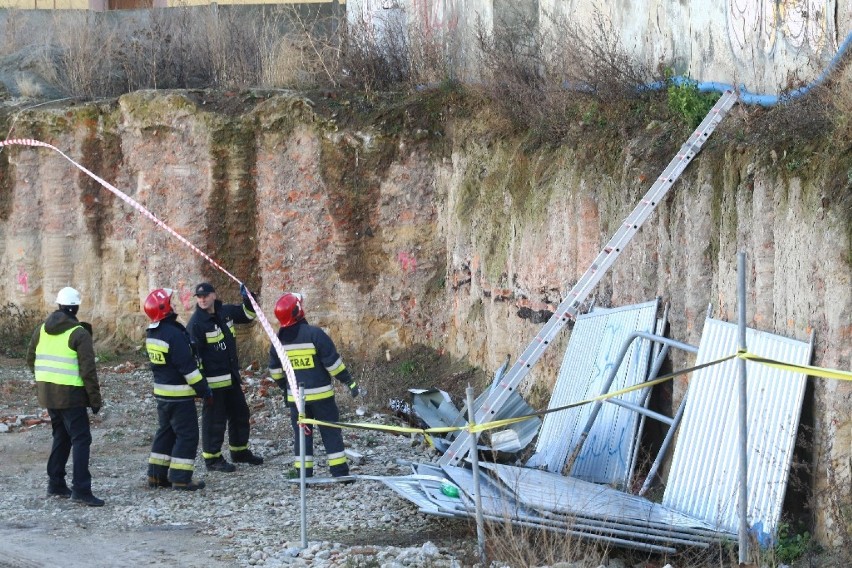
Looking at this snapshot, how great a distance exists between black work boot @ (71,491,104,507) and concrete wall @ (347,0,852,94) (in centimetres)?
661

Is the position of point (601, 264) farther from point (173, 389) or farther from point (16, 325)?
point (16, 325)

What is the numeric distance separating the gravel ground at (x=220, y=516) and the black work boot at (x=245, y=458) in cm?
10

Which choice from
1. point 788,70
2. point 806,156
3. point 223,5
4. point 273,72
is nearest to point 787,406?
point 806,156

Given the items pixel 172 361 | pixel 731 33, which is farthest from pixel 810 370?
pixel 172 361

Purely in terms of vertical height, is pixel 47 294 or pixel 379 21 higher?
pixel 379 21

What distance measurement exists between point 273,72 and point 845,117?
34.5 feet

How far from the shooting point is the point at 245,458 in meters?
12.2

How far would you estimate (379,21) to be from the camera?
18250 mm

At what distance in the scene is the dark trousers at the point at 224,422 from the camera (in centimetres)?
1188

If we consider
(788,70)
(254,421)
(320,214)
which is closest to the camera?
(788,70)

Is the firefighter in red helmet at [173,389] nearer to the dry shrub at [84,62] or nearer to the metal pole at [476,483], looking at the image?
the metal pole at [476,483]

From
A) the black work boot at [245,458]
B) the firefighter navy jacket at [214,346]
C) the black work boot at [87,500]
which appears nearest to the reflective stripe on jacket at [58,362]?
the black work boot at [87,500]

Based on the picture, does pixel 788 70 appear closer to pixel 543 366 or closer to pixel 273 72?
pixel 543 366

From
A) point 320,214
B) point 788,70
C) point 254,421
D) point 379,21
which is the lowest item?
point 254,421
